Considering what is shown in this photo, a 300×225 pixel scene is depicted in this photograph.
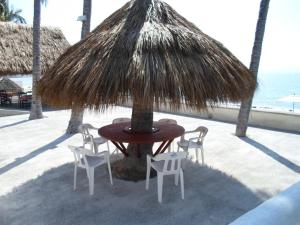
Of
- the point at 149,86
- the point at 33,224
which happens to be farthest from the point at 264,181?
the point at 33,224

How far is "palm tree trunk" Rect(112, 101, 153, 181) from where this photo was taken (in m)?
6.07

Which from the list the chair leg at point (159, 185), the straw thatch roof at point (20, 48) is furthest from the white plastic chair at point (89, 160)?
the straw thatch roof at point (20, 48)

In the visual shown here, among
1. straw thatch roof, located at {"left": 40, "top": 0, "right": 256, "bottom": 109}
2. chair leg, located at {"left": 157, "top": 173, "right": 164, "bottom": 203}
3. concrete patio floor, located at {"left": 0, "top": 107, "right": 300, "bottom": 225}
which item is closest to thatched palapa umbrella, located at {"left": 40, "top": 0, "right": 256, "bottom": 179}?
straw thatch roof, located at {"left": 40, "top": 0, "right": 256, "bottom": 109}

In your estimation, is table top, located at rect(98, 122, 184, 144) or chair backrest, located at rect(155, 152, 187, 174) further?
table top, located at rect(98, 122, 184, 144)

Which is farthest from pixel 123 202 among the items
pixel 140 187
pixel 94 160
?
pixel 94 160

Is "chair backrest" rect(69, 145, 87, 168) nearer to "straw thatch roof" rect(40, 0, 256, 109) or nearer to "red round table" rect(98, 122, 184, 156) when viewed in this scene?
"red round table" rect(98, 122, 184, 156)

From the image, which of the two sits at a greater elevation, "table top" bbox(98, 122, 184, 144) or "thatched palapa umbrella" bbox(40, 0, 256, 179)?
"thatched palapa umbrella" bbox(40, 0, 256, 179)

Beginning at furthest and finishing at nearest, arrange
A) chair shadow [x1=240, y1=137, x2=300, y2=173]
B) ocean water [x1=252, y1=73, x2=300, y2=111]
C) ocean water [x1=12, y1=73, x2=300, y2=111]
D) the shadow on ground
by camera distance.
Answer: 1. ocean water [x1=252, y1=73, x2=300, y2=111]
2. ocean water [x1=12, y1=73, x2=300, y2=111]
3. chair shadow [x1=240, y1=137, x2=300, y2=173]
4. the shadow on ground

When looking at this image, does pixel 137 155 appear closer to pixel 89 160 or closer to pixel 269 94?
pixel 89 160

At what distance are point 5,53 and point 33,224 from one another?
32.2ft

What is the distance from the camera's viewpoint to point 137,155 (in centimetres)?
630

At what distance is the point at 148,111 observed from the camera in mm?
6270

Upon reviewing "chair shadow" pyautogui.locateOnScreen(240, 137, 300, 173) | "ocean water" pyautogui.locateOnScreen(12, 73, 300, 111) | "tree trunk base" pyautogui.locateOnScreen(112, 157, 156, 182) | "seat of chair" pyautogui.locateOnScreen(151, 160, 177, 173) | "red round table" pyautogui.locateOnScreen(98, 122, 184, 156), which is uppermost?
"ocean water" pyautogui.locateOnScreen(12, 73, 300, 111)

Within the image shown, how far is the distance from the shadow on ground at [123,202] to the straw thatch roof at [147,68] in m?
1.55
